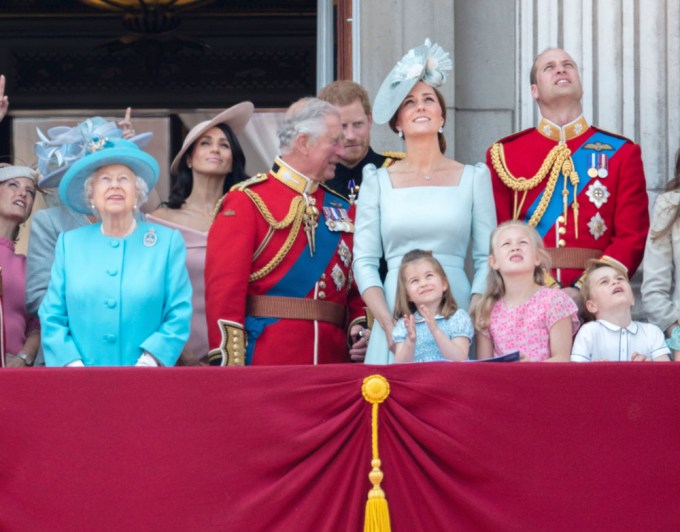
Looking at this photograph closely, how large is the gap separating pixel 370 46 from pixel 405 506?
9.00 ft

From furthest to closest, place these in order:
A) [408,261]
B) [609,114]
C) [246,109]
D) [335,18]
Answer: [335,18] → [609,114] → [246,109] → [408,261]

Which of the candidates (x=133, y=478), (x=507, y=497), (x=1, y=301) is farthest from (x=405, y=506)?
(x=1, y=301)

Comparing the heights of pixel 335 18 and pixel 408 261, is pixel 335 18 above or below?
above

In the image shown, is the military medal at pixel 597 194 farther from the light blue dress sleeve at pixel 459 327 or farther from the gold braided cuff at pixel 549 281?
the light blue dress sleeve at pixel 459 327

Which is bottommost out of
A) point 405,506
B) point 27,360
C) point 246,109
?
point 405,506

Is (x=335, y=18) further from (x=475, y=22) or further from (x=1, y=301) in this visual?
(x=1, y=301)

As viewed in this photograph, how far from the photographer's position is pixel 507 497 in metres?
5.36

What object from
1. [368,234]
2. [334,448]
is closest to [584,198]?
[368,234]

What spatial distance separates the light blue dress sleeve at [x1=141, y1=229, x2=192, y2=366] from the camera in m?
5.95

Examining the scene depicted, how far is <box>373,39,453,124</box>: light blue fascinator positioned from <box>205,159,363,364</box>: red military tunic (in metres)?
0.39

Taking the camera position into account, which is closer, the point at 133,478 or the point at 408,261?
the point at 133,478

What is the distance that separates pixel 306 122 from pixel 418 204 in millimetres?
569

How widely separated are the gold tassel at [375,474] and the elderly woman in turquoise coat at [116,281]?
816mm

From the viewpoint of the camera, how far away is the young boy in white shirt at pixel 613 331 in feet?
19.3
